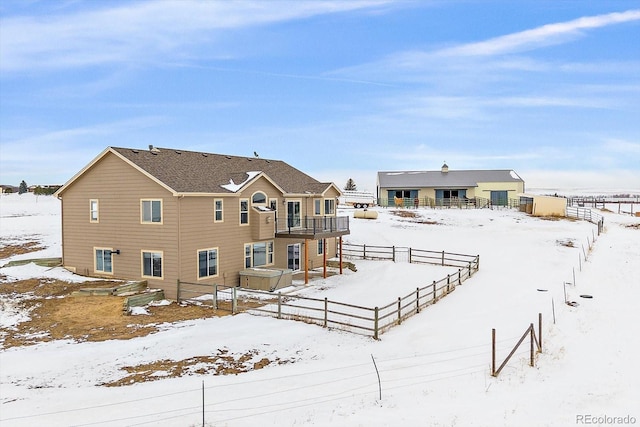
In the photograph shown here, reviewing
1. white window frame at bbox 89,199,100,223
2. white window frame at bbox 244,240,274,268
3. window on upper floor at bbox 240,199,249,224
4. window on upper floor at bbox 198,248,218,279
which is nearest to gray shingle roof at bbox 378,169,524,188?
white window frame at bbox 244,240,274,268

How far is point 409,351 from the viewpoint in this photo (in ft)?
50.6

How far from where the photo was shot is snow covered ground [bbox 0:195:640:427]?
10.8 metres

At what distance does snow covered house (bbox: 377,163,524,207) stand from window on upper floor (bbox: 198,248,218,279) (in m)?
44.8

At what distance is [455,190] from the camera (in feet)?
220

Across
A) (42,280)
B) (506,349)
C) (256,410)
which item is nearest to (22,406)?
(256,410)

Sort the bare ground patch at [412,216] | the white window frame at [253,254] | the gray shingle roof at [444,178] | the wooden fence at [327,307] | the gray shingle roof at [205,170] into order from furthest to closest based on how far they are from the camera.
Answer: the gray shingle roof at [444,178] → the bare ground patch at [412,216] → the white window frame at [253,254] → the gray shingle roof at [205,170] → the wooden fence at [327,307]

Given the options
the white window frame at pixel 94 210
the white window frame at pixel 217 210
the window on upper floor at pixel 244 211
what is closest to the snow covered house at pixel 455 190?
the window on upper floor at pixel 244 211

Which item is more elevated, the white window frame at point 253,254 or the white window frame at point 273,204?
the white window frame at point 273,204

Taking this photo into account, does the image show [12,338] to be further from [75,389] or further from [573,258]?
[573,258]

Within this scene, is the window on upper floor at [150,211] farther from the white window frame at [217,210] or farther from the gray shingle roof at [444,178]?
the gray shingle roof at [444,178]

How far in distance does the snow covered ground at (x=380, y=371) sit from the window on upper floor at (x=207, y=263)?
513 centimetres

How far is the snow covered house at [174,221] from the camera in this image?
77.0 ft

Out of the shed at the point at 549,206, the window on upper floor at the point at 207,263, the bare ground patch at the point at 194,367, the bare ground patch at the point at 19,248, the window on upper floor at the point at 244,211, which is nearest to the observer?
the bare ground patch at the point at 194,367

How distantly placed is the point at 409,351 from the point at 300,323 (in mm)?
4863
